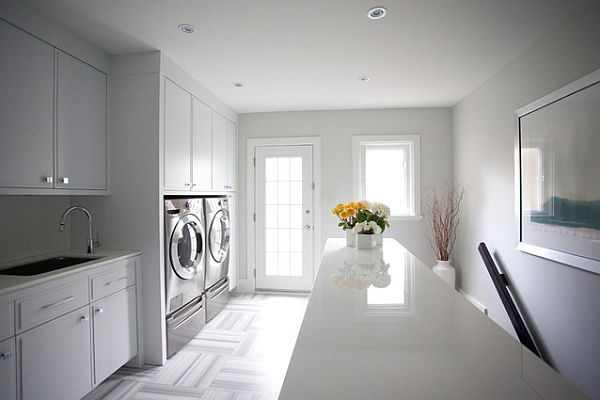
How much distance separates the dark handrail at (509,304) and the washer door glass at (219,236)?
2666mm

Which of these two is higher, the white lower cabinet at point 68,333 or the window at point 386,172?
the window at point 386,172

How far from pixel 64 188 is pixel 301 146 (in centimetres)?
266

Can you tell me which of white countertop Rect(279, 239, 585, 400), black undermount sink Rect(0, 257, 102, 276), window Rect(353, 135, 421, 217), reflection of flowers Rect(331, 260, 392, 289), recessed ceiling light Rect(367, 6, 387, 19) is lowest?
black undermount sink Rect(0, 257, 102, 276)

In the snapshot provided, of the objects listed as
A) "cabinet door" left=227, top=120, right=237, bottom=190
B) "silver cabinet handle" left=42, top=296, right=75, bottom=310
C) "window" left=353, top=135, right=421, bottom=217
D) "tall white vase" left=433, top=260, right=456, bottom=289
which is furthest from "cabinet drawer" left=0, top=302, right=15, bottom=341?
"tall white vase" left=433, top=260, right=456, bottom=289

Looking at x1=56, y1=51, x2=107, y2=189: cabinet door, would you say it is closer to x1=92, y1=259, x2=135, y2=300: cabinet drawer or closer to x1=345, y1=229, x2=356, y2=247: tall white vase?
x1=92, y1=259, x2=135, y2=300: cabinet drawer

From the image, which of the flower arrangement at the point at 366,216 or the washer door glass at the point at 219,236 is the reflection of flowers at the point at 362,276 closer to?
the flower arrangement at the point at 366,216

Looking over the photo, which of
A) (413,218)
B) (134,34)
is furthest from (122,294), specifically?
(413,218)

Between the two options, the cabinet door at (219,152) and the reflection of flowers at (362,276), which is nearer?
the reflection of flowers at (362,276)

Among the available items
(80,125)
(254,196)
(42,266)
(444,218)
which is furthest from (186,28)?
(444,218)

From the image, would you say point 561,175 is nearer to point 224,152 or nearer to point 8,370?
point 224,152

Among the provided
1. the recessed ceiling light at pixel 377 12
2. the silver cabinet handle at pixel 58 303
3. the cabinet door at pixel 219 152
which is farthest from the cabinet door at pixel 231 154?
the recessed ceiling light at pixel 377 12

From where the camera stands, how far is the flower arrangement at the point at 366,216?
1979mm

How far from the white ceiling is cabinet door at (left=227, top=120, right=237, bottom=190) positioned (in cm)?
74

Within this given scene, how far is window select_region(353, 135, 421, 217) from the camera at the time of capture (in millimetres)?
3975
